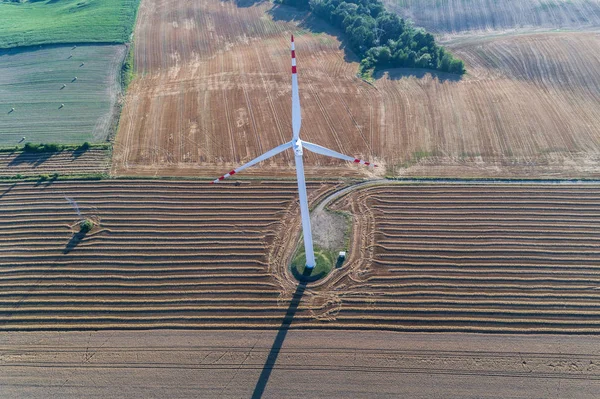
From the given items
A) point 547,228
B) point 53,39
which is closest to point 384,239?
point 547,228

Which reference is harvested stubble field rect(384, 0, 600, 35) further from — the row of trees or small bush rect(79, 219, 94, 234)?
small bush rect(79, 219, 94, 234)

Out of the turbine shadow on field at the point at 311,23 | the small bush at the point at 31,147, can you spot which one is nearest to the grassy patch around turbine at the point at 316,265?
the small bush at the point at 31,147

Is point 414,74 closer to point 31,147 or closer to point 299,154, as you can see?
point 299,154

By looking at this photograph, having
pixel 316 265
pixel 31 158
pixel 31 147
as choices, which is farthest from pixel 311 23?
pixel 316 265

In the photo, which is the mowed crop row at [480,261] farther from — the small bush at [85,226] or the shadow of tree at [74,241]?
the shadow of tree at [74,241]

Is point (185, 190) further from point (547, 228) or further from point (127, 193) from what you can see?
point (547, 228)

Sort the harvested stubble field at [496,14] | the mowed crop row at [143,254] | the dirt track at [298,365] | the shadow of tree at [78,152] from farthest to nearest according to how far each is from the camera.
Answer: the harvested stubble field at [496,14] → the shadow of tree at [78,152] → the mowed crop row at [143,254] → the dirt track at [298,365]
